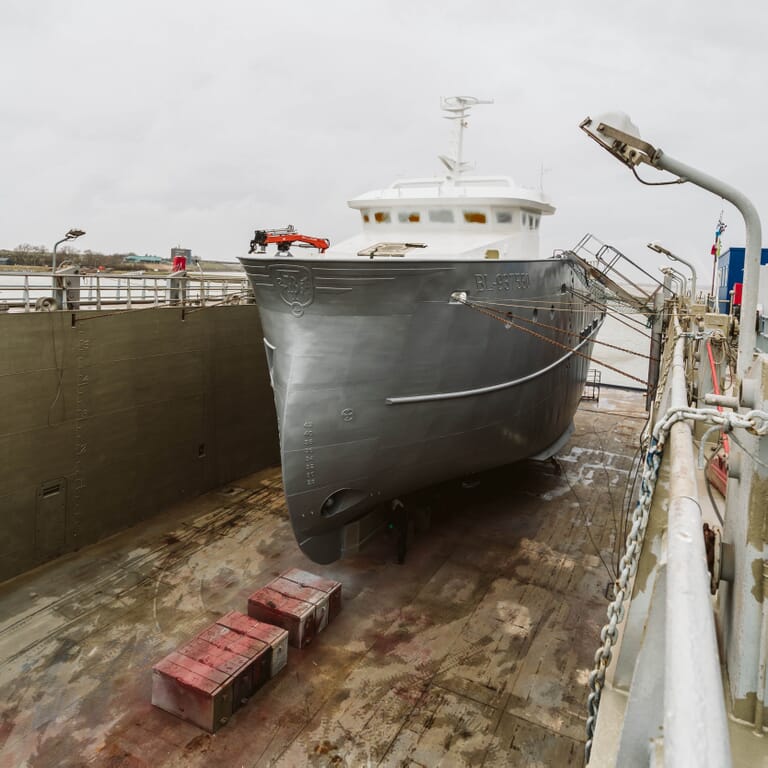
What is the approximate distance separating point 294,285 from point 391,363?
154 cm

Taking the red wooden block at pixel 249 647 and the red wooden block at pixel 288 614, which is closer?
the red wooden block at pixel 249 647

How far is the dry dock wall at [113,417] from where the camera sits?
28.3ft

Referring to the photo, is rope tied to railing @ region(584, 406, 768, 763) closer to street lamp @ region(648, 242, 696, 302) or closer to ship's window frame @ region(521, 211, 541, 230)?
ship's window frame @ region(521, 211, 541, 230)

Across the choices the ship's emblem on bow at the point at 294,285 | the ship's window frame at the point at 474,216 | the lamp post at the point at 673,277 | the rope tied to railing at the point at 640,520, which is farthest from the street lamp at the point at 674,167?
the lamp post at the point at 673,277

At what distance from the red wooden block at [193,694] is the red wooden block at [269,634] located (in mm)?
664

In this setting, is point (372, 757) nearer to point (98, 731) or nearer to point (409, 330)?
point (98, 731)

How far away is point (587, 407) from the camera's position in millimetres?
20578

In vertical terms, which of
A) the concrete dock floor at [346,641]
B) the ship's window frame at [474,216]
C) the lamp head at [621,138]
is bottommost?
the concrete dock floor at [346,641]

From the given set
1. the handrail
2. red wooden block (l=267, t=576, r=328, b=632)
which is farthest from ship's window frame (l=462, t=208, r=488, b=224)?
the handrail

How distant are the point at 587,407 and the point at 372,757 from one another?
16.8 m

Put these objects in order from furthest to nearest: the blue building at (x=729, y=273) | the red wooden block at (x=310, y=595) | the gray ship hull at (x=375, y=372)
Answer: the blue building at (x=729, y=273) → the red wooden block at (x=310, y=595) → the gray ship hull at (x=375, y=372)

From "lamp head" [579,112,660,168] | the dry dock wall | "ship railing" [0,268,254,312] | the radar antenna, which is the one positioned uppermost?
the radar antenna

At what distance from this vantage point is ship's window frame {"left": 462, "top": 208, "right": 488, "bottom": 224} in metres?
10.5

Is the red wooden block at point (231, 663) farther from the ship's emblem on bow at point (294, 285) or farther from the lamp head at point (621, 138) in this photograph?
the lamp head at point (621, 138)
